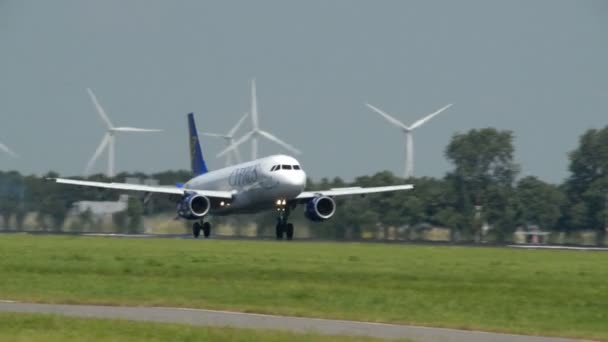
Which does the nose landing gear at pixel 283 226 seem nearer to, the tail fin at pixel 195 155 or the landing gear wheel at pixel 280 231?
the landing gear wheel at pixel 280 231

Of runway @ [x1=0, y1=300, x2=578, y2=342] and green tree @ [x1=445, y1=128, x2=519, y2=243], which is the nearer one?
runway @ [x1=0, y1=300, x2=578, y2=342]

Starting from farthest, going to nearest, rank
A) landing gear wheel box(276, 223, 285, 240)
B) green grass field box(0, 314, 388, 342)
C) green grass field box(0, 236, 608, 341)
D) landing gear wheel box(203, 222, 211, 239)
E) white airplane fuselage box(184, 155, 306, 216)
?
landing gear wheel box(203, 222, 211, 239), landing gear wheel box(276, 223, 285, 240), white airplane fuselage box(184, 155, 306, 216), green grass field box(0, 236, 608, 341), green grass field box(0, 314, 388, 342)

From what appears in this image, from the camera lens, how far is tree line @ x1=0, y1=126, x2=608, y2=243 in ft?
377

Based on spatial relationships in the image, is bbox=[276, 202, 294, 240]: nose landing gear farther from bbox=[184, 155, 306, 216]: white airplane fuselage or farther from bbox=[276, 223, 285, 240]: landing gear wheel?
bbox=[184, 155, 306, 216]: white airplane fuselage

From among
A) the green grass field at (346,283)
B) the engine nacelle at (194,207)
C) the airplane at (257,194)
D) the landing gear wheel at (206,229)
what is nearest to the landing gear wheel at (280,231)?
the airplane at (257,194)

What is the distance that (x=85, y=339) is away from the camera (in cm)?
2558


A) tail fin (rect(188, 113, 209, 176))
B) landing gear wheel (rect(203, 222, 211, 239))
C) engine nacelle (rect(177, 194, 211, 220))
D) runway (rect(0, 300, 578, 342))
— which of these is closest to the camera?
runway (rect(0, 300, 578, 342))

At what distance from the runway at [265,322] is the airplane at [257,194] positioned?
4591cm

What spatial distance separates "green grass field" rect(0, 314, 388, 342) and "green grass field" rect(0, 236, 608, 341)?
184 inches

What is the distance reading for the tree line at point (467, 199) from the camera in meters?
115

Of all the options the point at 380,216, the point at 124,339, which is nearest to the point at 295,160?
the point at 380,216

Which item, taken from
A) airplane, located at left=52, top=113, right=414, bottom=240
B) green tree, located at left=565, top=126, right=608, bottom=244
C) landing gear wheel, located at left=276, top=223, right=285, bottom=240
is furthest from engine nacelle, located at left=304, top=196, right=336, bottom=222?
green tree, located at left=565, top=126, right=608, bottom=244

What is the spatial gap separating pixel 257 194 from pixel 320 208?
382cm

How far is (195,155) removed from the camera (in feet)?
333
